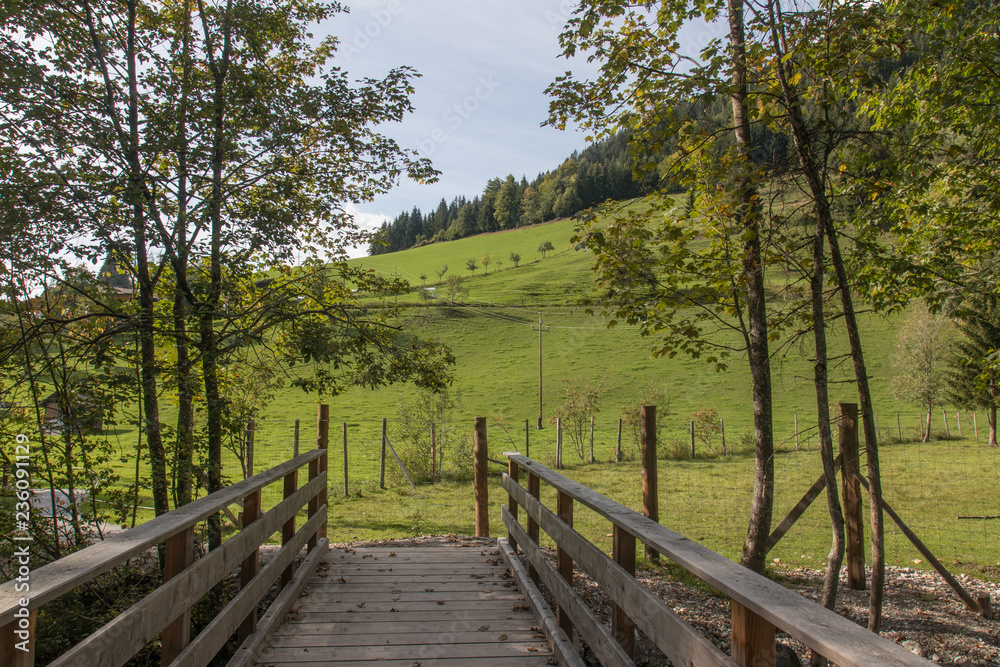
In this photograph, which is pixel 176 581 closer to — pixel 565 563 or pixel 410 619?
pixel 410 619

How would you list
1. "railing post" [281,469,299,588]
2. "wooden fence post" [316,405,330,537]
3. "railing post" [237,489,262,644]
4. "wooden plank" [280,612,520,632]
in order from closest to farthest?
"railing post" [237,489,262,644] → "wooden plank" [280,612,520,632] → "railing post" [281,469,299,588] → "wooden fence post" [316,405,330,537]

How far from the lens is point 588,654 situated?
13.4 ft

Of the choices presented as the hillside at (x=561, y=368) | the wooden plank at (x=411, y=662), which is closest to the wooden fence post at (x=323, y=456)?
the wooden plank at (x=411, y=662)

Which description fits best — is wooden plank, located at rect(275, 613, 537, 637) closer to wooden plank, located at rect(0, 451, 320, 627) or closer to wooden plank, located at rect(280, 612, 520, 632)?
wooden plank, located at rect(280, 612, 520, 632)

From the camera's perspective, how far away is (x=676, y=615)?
78.2 inches

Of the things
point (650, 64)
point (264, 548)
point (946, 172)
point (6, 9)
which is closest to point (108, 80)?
point (6, 9)

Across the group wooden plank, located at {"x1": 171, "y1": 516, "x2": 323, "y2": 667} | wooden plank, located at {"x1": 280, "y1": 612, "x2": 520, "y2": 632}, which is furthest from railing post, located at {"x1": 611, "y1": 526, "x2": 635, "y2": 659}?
wooden plank, located at {"x1": 171, "y1": 516, "x2": 323, "y2": 667}

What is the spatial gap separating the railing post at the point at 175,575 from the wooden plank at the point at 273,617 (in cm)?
56

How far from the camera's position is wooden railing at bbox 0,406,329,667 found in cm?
155

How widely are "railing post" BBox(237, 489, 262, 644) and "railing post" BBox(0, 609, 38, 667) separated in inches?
74.6

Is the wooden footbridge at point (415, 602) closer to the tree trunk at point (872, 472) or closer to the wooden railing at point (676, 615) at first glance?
the wooden railing at point (676, 615)

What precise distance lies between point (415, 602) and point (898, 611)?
185 inches

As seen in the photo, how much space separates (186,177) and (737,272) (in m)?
4.75

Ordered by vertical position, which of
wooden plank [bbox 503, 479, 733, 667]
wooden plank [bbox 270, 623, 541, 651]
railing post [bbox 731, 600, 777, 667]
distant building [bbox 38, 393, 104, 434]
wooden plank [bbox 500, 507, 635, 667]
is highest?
distant building [bbox 38, 393, 104, 434]
